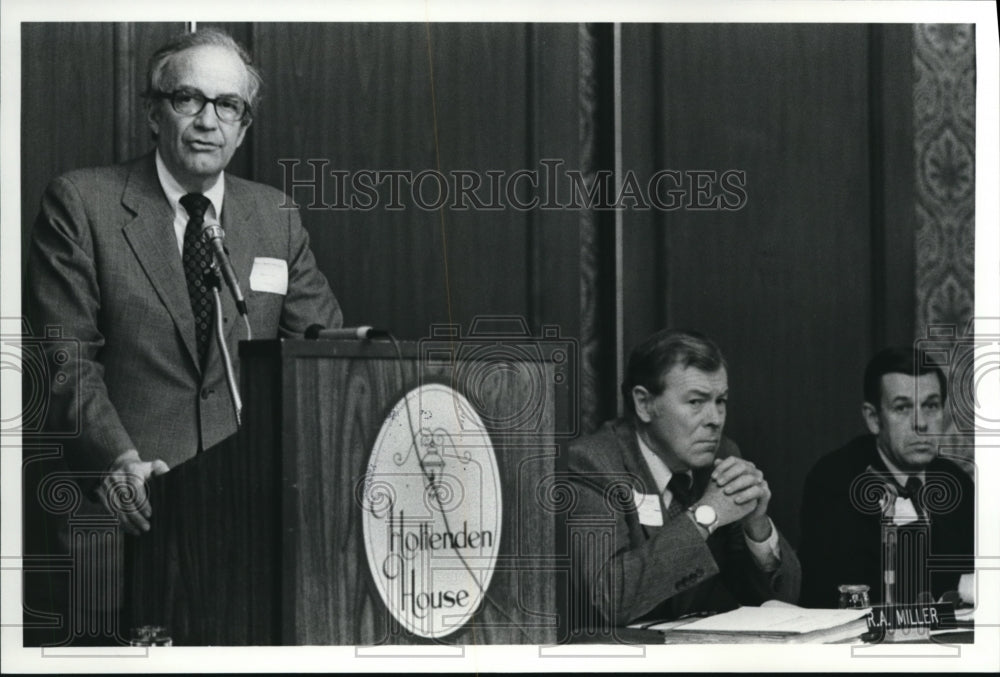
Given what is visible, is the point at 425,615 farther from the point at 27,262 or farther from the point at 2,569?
the point at 27,262

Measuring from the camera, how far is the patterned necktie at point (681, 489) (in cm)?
425

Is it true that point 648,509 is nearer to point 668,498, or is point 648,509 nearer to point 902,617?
point 668,498

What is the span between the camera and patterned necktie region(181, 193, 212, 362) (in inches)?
163

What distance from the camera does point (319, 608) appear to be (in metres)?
3.93

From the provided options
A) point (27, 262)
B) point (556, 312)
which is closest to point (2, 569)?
point (27, 262)

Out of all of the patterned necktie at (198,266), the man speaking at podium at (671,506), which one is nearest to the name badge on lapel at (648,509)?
the man speaking at podium at (671,506)

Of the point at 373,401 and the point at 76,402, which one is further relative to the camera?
the point at 76,402

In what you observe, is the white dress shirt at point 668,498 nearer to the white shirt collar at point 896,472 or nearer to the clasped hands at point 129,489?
the white shirt collar at point 896,472

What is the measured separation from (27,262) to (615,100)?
70.9 inches

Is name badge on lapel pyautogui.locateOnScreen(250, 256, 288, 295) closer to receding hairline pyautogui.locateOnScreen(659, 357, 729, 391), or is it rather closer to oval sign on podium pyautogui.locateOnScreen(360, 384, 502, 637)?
oval sign on podium pyautogui.locateOnScreen(360, 384, 502, 637)

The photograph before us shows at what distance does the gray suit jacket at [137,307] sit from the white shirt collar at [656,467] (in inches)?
38.5

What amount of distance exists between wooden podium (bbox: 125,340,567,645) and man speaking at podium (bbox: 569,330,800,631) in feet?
0.46

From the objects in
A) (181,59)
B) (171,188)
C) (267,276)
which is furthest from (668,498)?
(181,59)

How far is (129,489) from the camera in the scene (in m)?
4.15
